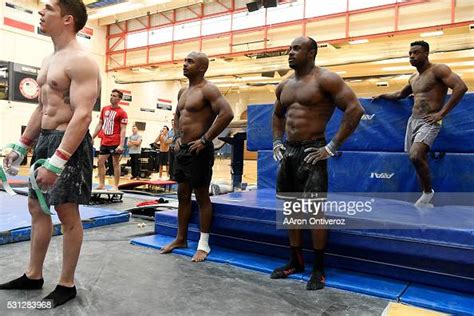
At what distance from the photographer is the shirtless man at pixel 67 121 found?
196 centimetres

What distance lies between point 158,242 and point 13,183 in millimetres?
4135

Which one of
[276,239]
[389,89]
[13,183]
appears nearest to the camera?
[276,239]

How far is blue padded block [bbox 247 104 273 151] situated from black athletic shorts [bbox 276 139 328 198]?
1957mm

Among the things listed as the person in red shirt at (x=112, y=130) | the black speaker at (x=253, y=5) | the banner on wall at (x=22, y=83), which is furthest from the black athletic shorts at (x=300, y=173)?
the banner on wall at (x=22, y=83)

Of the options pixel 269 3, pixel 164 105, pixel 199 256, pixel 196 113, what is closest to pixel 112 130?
pixel 196 113

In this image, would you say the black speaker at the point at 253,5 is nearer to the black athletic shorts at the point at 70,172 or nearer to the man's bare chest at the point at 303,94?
the man's bare chest at the point at 303,94

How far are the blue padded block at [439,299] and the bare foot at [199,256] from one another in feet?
4.65

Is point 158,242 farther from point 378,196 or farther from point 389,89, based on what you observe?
point 389,89

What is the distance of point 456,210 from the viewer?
10.2 feet

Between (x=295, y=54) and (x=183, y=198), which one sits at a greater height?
(x=295, y=54)

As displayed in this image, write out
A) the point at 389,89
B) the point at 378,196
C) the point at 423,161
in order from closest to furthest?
the point at 423,161 < the point at 378,196 < the point at 389,89

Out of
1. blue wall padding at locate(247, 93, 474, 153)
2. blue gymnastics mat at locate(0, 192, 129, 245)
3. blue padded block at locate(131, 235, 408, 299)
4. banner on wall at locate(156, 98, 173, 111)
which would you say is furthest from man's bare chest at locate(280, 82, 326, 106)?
banner on wall at locate(156, 98, 173, 111)

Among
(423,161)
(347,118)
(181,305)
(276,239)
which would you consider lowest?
(181,305)

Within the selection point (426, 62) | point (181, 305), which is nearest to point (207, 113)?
point (181, 305)
